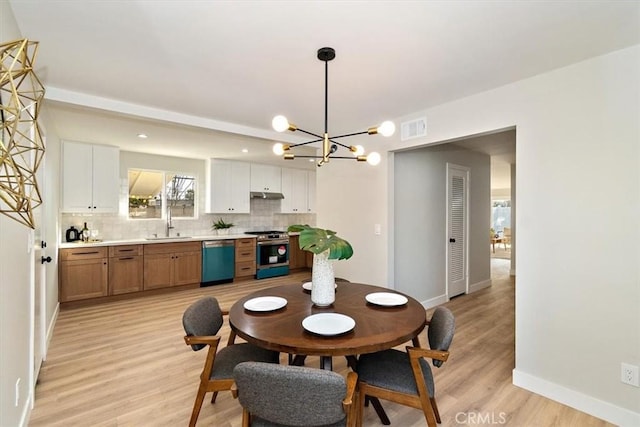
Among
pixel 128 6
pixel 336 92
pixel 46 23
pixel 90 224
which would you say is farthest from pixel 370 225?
pixel 90 224

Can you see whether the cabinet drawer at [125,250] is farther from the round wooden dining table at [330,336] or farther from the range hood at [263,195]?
the round wooden dining table at [330,336]

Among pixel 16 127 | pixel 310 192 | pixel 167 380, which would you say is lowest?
pixel 167 380

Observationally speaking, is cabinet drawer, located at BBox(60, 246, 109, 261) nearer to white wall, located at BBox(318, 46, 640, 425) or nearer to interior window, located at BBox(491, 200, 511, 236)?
white wall, located at BBox(318, 46, 640, 425)

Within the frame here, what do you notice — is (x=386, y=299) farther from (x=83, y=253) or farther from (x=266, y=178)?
(x=266, y=178)

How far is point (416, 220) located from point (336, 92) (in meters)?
2.11

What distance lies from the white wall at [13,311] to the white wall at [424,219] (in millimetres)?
3269

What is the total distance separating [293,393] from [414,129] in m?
2.76

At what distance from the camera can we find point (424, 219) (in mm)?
4098

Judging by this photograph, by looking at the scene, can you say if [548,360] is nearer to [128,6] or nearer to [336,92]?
[336,92]

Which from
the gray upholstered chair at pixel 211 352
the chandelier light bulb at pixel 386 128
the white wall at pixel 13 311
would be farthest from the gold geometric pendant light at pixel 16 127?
the chandelier light bulb at pixel 386 128

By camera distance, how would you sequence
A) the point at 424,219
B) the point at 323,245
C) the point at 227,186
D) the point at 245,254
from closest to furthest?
the point at 323,245, the point at 424,219, the point at 245,254, the point at 227,186

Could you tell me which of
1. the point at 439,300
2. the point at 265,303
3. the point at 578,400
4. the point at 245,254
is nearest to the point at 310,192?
the point at 245,254

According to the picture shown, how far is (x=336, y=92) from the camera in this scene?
2.64 m

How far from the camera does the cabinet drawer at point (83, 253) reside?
4.06m
